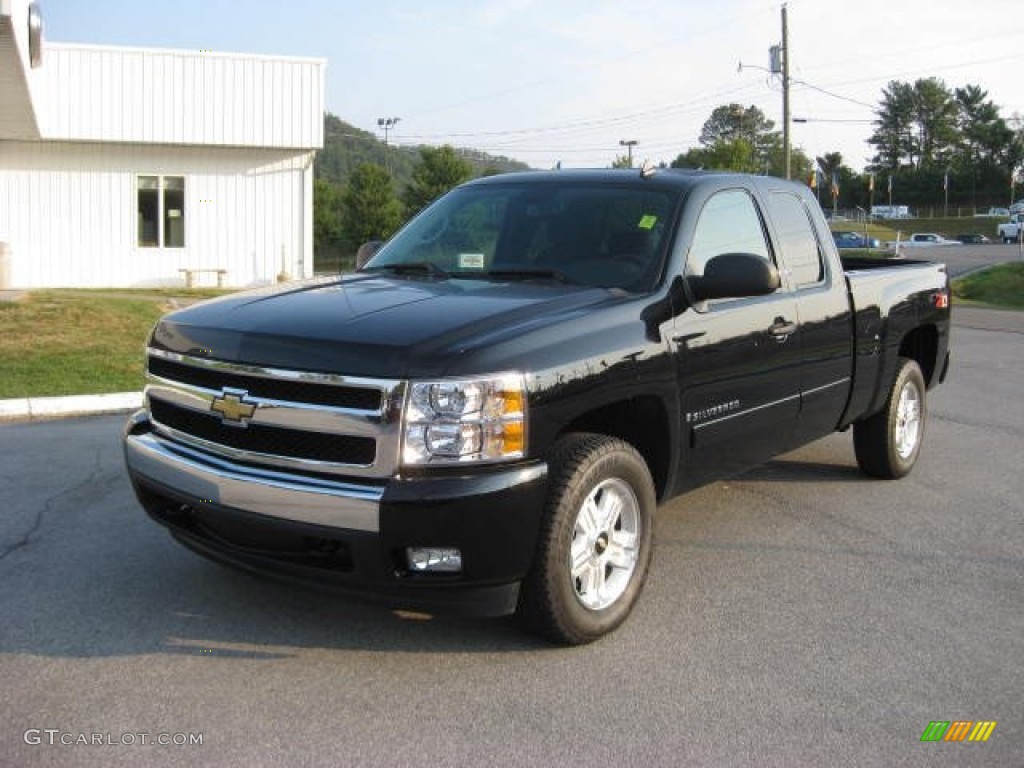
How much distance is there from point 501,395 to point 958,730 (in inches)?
73.6

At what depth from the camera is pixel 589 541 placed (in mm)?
3916

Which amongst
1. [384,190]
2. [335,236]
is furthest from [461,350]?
[335,236]

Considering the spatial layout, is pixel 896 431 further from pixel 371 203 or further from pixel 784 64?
pixel 371 203

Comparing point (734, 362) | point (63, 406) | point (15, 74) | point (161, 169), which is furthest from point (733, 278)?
point (161, 169)

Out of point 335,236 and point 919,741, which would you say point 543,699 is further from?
point 335,236

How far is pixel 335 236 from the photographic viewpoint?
182ft

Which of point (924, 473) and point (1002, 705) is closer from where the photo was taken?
point (1002, 705)

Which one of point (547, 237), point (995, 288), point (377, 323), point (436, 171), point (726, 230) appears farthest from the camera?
point (436, 171)

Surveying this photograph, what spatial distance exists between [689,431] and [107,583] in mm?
2653

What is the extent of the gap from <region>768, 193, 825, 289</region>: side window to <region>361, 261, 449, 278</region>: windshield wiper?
1.87m

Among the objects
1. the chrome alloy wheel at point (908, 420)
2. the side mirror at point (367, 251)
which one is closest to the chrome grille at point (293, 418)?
the side mirror at point (367, 251)

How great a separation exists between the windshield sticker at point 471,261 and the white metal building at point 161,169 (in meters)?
19.8

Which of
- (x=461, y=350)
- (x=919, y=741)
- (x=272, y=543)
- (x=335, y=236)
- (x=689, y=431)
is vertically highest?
(x=335, y=236)

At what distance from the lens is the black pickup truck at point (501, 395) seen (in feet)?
11.3
